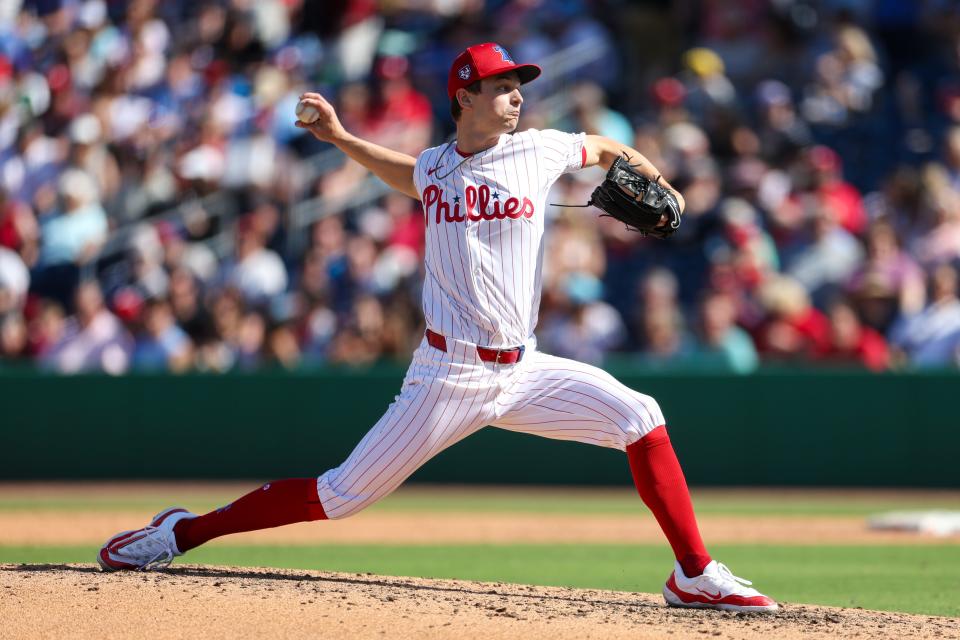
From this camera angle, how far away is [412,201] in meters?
13.1

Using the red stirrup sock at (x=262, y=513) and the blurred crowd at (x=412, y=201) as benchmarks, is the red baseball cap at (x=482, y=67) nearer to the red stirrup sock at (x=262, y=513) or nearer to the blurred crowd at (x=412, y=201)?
the red stirrup sock at (x=262, y=513)

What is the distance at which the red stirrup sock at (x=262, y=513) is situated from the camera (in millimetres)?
5195

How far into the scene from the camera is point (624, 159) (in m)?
5.18

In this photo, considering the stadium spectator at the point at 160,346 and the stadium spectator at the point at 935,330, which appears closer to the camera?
the stadium spectator at the point at 935,330

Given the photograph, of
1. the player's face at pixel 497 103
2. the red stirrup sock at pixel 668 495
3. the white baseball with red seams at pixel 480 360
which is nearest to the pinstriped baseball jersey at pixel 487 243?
the white baseball with red seams at pixel 480 360

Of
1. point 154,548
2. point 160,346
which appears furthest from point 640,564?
point 160,346

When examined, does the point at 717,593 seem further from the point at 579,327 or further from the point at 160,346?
the point at 160,346

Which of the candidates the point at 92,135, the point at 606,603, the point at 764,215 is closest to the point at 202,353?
the point at 92,135

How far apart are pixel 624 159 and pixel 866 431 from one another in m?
6.65

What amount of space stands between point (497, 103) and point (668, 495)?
1.50 metres

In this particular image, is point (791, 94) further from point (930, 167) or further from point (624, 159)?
point (624, 159)

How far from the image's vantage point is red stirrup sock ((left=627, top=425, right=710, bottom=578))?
501cm

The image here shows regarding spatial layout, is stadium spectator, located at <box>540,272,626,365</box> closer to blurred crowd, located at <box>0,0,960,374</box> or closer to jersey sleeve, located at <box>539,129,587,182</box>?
blurred crowd, located at <box>0,0,960,374</box>

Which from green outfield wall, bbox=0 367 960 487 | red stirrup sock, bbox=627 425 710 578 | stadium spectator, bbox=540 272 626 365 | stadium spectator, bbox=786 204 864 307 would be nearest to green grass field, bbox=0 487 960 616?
red stirrup sock, bbox=627 425 710 578
